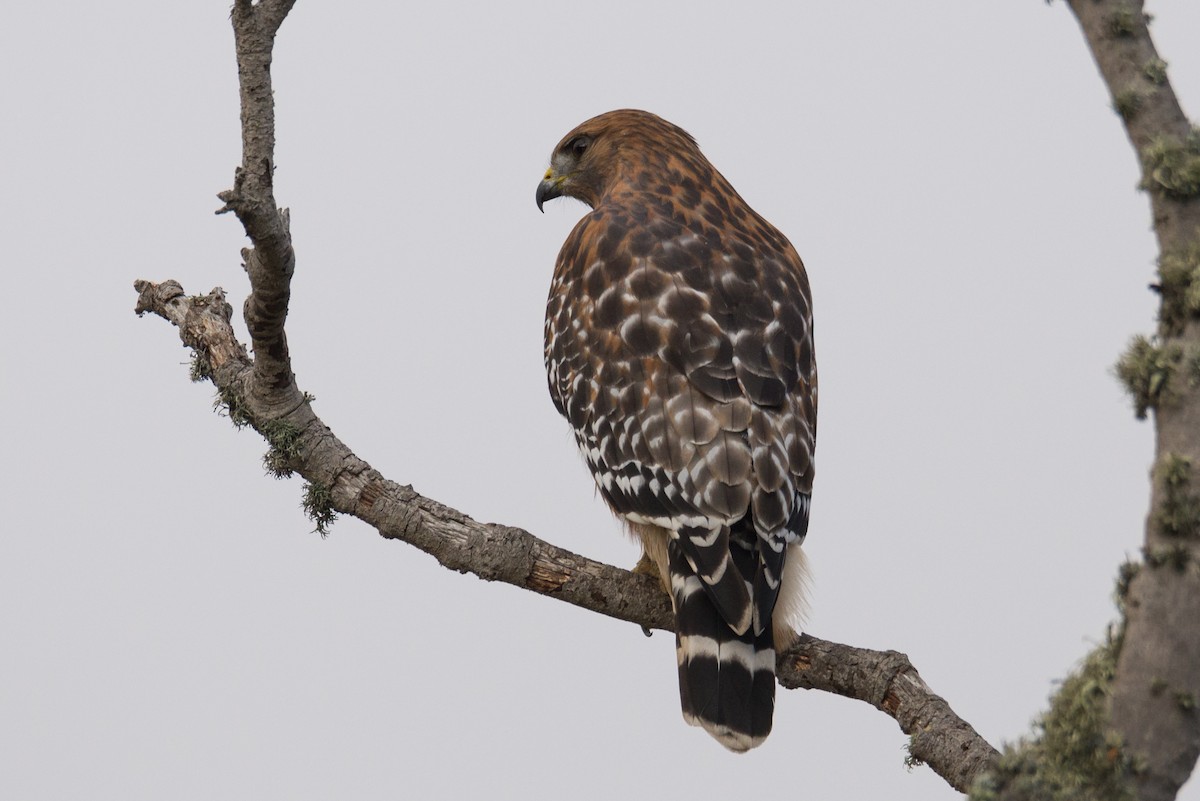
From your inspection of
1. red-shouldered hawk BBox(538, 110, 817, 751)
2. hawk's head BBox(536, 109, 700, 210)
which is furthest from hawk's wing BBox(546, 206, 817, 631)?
hawk's head BBox(536, 109, 700, 210)

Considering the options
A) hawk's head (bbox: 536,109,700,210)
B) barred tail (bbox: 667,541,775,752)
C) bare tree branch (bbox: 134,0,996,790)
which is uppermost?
hawk's head (bbox: 536,109,700,210)

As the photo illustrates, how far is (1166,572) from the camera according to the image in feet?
7.09

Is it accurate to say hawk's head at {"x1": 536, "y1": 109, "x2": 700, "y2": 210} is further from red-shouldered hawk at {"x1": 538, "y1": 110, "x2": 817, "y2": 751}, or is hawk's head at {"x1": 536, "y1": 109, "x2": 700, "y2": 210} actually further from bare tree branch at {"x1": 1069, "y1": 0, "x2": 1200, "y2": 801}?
bare tree branch at {"x1": 1069, "y1": 0, "x2": 1200, "y2": 801}

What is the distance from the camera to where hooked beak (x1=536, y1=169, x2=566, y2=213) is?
4586 mm

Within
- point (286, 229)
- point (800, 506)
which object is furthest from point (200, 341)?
point (800, 506)

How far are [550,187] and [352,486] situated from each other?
56.4 inches

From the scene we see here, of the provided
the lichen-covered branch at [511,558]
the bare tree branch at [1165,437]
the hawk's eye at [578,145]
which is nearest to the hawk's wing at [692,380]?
the lichen-covered branch at [511,558]

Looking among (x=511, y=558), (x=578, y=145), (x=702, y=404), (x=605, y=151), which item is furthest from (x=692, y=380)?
(x=578, y=145)

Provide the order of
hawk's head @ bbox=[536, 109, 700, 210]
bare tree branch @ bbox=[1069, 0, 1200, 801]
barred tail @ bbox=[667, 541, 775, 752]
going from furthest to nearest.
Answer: hawk's head @ bbox=[536, 109, 700, 210], barred tail @ bbox=[667, 541, 775, 752], bare tree branch @ bbox=[1069, 0, 1200, 801]

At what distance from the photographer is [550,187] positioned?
4.60m

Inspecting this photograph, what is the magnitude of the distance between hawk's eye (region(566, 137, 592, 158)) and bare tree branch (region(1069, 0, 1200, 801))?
230 cm

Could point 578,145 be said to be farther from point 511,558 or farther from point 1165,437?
point 1165,437

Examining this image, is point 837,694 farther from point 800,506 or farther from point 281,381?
point 281,381

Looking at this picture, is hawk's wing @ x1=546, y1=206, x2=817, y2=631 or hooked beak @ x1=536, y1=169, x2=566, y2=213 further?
hooked beak @ x1=536, y1=169, x2=566, y2=213
